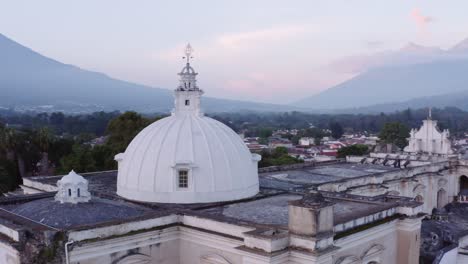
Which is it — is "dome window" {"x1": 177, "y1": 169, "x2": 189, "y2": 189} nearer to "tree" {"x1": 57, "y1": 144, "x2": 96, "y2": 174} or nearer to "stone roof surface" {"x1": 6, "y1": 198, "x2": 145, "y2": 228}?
"stone roof surface" {"x1": 6, "y1": 198, "x2": 145, "y2": 228}

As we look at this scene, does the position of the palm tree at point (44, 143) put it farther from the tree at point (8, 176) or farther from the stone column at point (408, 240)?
the stone column at point (408, 240)

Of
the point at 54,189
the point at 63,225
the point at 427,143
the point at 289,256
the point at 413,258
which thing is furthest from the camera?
the point at 427,143

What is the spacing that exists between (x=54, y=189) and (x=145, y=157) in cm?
775

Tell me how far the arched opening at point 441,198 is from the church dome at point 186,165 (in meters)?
24.9

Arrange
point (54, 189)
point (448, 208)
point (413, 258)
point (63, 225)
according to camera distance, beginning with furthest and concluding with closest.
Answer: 1. point (448, 208)
2. point (54, 189)
3. point (413, 258)
4. point (63, 225)

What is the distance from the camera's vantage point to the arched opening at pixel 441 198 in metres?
42.1

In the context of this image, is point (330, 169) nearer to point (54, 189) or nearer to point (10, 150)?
point (54, 189)

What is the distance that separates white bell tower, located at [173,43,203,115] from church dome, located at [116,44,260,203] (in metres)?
0.66

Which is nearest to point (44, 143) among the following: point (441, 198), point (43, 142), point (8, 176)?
point (43, 142)

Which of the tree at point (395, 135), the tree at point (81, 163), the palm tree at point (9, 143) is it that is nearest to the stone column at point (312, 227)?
the tree at point (81, 163)

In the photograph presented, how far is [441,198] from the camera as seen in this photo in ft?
138

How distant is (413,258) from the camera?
21391mm

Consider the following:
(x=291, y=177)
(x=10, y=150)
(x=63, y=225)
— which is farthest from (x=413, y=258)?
(x=10, y=150)

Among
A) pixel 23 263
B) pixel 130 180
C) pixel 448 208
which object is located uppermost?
pixel 130 180
